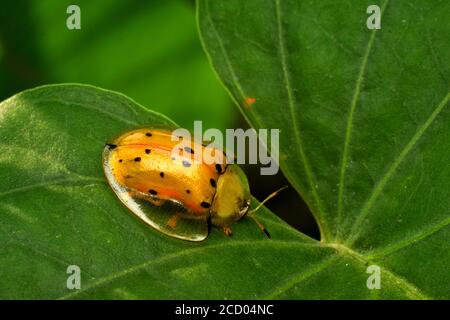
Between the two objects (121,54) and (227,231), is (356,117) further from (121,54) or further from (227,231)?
(121,54)

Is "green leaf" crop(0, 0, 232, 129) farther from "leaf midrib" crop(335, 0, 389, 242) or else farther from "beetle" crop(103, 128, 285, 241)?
"leaf midrib" crop(335, 0, 389, 242)

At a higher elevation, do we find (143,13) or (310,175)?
(143,13)

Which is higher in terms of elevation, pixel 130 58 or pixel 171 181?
pixel 130 58

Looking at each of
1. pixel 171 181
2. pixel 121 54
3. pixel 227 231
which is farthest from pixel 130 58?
pixel 227 231

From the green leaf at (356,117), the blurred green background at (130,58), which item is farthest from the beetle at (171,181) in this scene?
the blurred green background at (130,58)

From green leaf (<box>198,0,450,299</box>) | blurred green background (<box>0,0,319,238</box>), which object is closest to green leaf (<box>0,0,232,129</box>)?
blurred green background (<box>0,0,319,238</box>)

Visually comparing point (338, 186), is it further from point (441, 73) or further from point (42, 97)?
point (42, 97)

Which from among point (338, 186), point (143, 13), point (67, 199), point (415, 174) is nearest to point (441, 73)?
point (415, 174)
